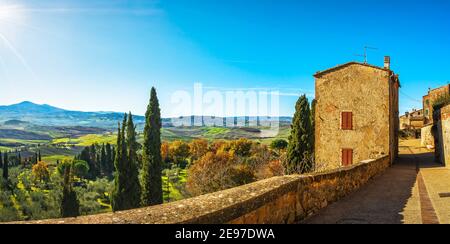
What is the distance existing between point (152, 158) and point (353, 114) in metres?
19.0

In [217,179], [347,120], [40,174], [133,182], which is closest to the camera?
[347,120]

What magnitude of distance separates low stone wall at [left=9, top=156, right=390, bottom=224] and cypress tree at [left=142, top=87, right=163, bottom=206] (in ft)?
85.1

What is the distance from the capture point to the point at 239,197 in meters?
4.03

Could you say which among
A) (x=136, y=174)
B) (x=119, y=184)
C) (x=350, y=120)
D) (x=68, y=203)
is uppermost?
(x=350, y=120)

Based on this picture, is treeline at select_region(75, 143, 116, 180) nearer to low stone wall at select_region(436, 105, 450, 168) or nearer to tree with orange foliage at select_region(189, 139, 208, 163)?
tree with orange foliage at select_region(189, 139, 208, 163)

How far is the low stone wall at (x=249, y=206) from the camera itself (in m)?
3.12

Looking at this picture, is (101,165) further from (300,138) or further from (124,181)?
(300,138)

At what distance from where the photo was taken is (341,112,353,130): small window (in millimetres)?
21312

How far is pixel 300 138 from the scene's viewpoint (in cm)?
2820

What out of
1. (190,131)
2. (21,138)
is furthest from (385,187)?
(21,138)

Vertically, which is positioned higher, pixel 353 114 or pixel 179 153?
pixel 353 114

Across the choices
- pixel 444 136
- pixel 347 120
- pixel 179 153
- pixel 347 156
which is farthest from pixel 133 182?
pixel 179 153

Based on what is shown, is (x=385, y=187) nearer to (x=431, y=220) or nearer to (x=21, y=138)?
(x=431, y=220)

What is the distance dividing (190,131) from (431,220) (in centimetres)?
16032
